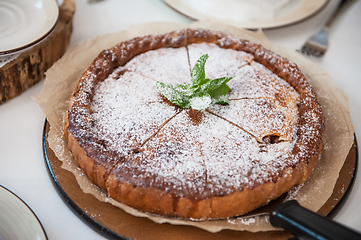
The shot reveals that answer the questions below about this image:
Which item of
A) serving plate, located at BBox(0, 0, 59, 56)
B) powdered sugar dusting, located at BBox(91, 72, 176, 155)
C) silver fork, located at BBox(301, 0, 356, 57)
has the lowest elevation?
powdered sugar dusting, located at BBox(91, 72, 176, 155)

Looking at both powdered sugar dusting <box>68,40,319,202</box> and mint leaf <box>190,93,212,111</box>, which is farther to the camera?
mint leaf <box>190,93,212,111</box>

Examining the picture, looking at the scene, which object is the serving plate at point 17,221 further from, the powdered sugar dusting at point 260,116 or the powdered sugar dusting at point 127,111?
the powdered sugar dusting at point 260,116

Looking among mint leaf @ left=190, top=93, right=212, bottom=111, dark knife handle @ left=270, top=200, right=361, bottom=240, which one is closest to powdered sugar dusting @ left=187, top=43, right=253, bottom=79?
mint leaf @ left=190, top=93, right=212, bottom=111

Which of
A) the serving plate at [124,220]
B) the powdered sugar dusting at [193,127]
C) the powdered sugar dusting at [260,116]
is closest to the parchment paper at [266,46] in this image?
the serving plate at [124,220]

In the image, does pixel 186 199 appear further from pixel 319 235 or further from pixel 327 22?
pixel 327 22

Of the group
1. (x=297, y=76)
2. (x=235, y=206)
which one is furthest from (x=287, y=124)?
(x=235, y=206)

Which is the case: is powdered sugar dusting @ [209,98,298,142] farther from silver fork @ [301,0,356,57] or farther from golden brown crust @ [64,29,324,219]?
silver fork @ [301,0,356,57]
